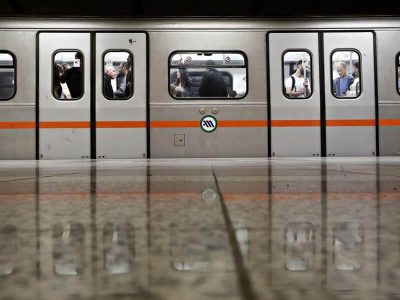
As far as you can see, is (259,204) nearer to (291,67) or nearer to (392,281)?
(392,281)

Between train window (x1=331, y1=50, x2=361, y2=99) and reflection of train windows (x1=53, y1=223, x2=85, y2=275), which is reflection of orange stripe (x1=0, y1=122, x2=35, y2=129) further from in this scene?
reflection of train windows (x1=53, y1=223, x2=85, y2=275)

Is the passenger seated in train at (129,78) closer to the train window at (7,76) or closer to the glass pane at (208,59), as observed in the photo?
the glass pane at (208,59)

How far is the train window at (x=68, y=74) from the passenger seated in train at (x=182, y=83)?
1.49m

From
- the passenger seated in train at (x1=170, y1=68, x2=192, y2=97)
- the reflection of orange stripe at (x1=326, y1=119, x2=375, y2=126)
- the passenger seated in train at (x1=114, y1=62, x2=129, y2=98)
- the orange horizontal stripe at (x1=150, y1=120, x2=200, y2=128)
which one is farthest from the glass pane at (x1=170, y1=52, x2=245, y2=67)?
the reflection of orange stripe at (x1=326, y1=119, x2=375, y2=126)

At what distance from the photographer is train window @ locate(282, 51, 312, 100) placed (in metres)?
6.64

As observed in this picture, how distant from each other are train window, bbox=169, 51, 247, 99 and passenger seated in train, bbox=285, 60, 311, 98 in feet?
2.33

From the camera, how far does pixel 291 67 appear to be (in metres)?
6.65

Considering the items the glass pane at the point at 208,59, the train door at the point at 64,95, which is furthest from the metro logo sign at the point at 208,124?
the train door at the point at 64,95

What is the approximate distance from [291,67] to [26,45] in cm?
416

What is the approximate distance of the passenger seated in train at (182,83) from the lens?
21.7 feet

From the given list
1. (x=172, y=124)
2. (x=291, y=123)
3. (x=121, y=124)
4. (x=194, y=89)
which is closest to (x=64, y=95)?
(x=121, y=124)

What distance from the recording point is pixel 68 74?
21.7 feet

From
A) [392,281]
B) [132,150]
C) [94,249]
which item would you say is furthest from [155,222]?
[132,150]

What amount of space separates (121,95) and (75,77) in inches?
31.2
